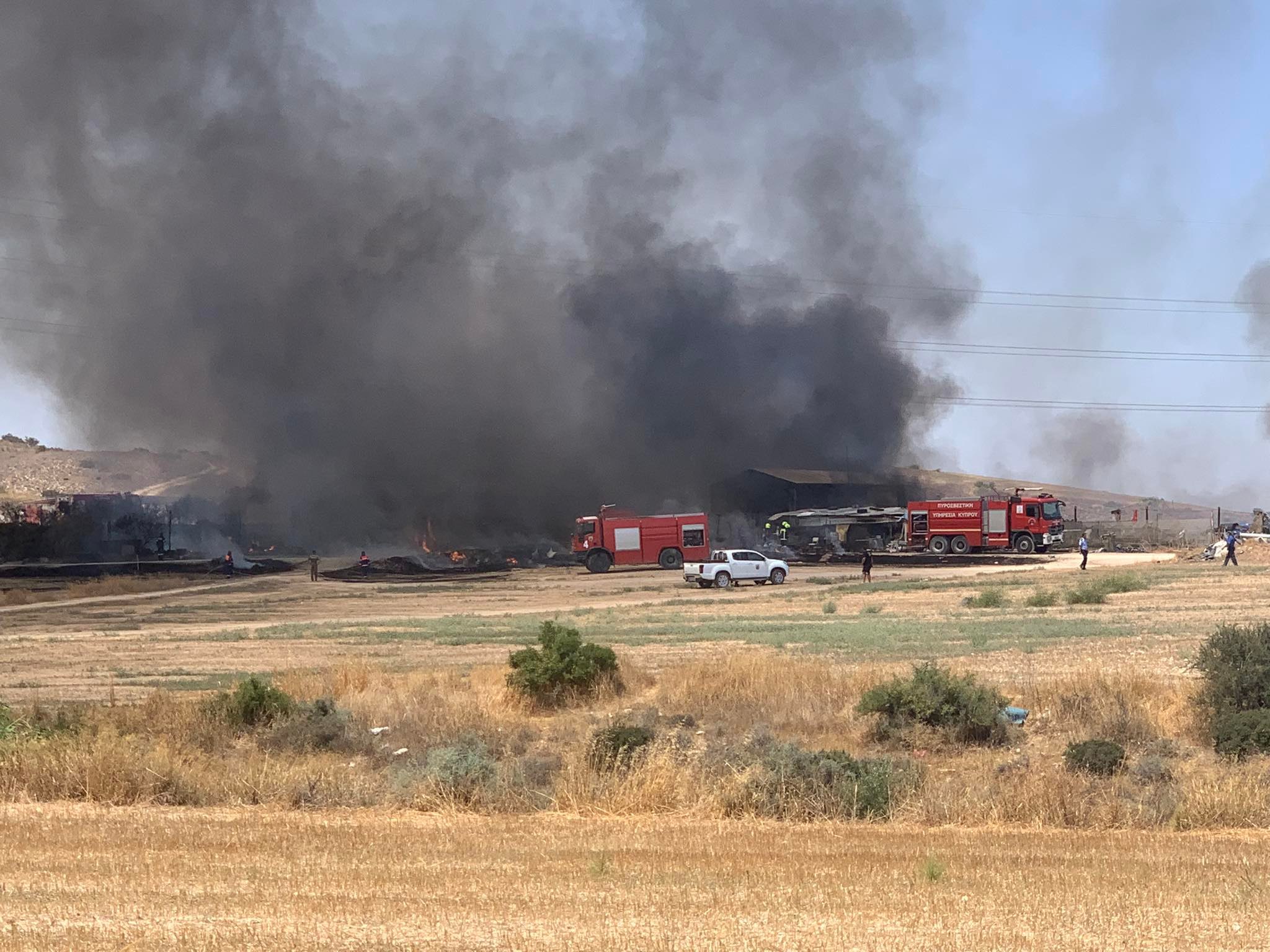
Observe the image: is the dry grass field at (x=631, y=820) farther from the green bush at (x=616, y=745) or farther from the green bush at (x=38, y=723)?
the green bush at (x=616, y=745)

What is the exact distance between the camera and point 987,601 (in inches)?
1494

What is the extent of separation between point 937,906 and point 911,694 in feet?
29.4

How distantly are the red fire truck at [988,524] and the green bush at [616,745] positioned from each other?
190 feet

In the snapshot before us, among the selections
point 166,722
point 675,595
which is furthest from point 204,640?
point 675,595

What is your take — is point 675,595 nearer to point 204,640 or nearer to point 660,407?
point 204,640

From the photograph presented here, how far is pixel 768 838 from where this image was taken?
10500 millimetres

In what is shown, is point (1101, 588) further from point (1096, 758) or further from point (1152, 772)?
point (1152, 772)

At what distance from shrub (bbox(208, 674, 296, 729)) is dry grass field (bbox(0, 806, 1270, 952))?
5433 millimetres

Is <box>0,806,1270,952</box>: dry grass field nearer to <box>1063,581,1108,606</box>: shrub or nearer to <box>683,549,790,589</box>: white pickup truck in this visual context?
<box>1063,581,1108,606</box>: shrub

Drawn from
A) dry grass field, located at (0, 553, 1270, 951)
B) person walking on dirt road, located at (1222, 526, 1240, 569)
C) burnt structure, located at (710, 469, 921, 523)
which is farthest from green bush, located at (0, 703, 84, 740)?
burnt structure, located at (710, 469, 921, 523)

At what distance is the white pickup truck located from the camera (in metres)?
52.4

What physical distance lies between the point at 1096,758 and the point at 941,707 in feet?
8.76

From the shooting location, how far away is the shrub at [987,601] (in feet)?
124

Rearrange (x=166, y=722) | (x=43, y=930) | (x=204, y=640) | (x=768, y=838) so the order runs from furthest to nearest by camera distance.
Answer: (x=204, y=640) → (x=166, y=722) → (x=768, y=838) → (x=43, y=930)
